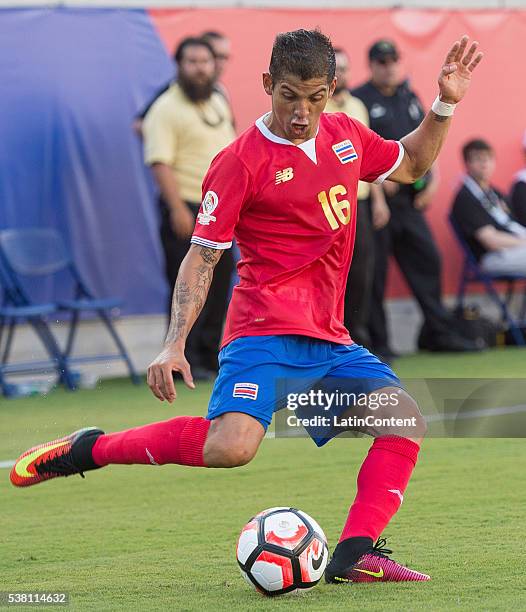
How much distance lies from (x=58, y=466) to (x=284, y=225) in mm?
1259

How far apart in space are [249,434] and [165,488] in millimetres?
2295

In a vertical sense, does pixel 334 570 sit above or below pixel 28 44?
below

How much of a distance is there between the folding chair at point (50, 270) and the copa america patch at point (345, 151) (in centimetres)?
→ 599

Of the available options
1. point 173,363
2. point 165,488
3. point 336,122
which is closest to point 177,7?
point 165,488

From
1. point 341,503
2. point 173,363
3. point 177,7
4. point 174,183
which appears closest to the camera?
point 173,363

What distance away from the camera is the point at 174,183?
10.7m

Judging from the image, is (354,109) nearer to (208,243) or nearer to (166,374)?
(208,243)

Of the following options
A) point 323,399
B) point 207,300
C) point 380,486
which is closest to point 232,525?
point 323,399

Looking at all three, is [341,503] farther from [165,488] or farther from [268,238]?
[268,238]

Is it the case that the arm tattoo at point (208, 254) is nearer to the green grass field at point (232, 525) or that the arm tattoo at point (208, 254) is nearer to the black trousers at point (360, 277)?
the green grass field at point (232, 525)

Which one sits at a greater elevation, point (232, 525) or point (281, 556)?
point (281, 556)

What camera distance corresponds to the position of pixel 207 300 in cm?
1100

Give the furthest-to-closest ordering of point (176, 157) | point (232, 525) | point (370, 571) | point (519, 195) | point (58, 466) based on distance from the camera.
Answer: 1. point (519, 195)
2. point (176, 157)
3. point (232, 525)
4. point (58, 466)
5. point (370, 571)

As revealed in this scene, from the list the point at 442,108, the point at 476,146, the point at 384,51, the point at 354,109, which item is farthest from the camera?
the point at 476,146
